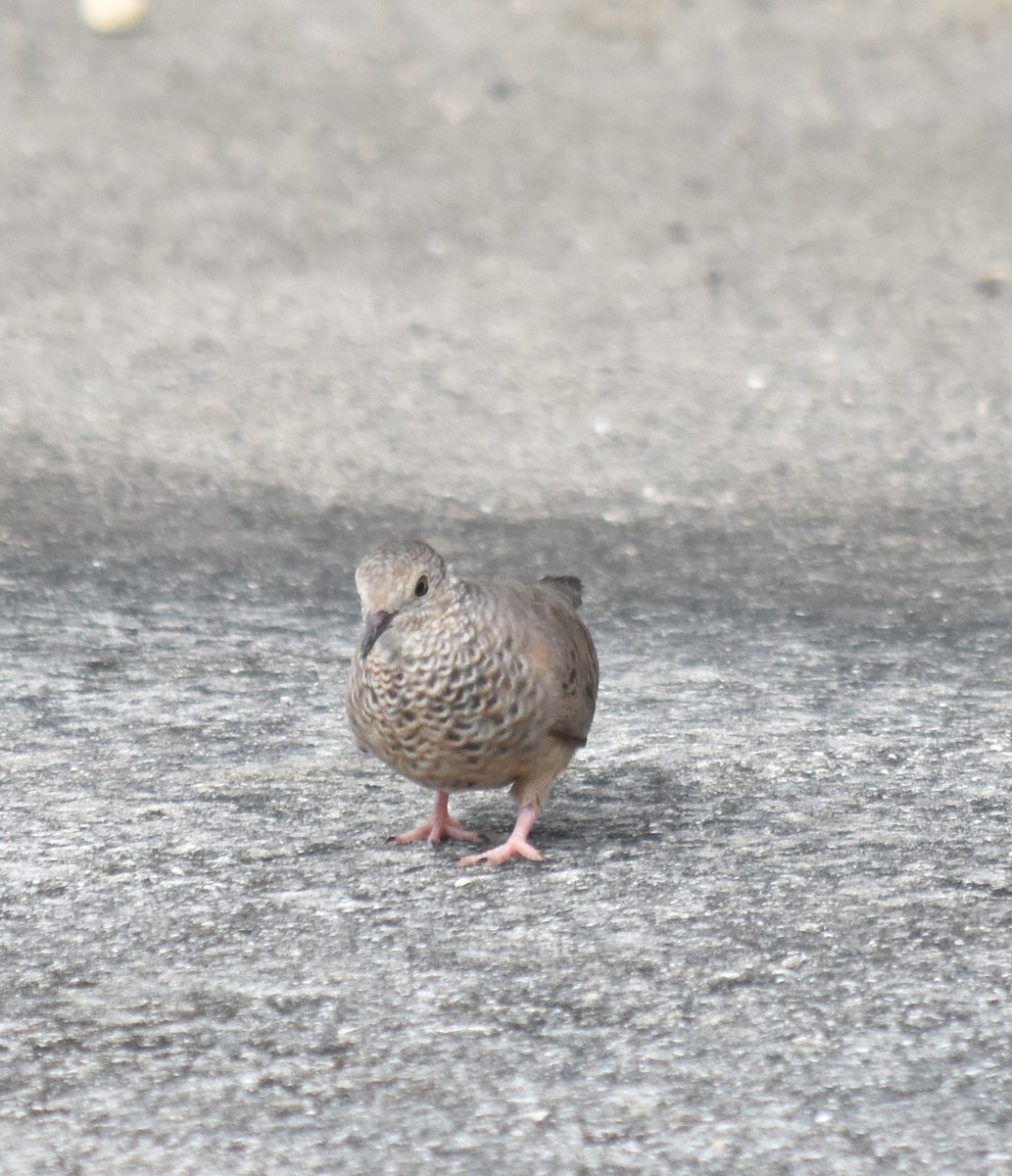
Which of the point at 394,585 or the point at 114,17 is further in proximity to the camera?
the point at 114,17

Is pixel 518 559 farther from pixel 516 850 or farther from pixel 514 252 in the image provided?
pixel 514 252

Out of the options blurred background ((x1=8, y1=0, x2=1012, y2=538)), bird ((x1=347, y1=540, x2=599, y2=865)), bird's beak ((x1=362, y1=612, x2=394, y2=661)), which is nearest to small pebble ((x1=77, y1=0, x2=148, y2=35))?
blurred background ((x1=8, y1=0, x2=1012, y2=538))

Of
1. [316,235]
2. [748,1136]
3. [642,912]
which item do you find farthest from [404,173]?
[748,1136]

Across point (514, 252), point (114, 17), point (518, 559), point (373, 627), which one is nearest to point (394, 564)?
point (373, 627)

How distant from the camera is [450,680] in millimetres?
4219

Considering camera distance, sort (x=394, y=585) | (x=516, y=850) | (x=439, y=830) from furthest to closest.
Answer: (x=439, y=830), (x=516, y=850), (x=394, y=585)

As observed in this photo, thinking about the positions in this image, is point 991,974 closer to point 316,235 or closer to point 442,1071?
point 442,1071

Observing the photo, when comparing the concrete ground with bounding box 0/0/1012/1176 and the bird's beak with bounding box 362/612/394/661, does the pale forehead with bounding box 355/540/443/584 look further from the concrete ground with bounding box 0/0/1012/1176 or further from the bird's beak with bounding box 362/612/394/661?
the concrete ground with bounding box 0/0/1012/1176

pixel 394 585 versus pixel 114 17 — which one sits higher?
pixel 114 17

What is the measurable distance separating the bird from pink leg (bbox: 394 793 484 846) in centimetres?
16

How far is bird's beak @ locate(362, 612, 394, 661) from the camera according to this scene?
418 centimetres

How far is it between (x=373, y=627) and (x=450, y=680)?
0.22m

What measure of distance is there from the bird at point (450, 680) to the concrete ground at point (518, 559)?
33 centimetres

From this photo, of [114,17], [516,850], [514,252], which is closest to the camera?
[516,850]
